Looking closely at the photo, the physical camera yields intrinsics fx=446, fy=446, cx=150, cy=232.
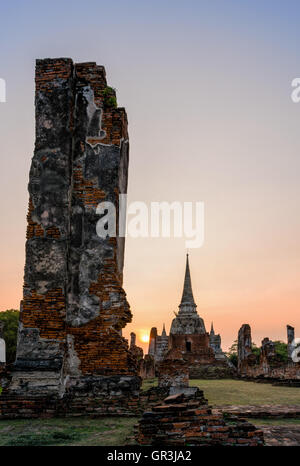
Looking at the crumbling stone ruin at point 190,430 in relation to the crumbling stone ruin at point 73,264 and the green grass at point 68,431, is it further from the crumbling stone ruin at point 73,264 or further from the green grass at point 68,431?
the crumbling stone ruin at point 73,264

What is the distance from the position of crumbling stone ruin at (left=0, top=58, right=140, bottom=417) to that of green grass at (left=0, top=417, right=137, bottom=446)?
42 centimetres

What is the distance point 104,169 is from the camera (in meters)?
8.09

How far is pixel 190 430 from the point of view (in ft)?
15.5

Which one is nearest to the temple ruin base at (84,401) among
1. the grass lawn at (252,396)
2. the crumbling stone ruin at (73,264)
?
the crumbling stone ruin at (73,264)

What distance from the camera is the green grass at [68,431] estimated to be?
5098 millimetres

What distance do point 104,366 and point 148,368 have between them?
59.4 ft
